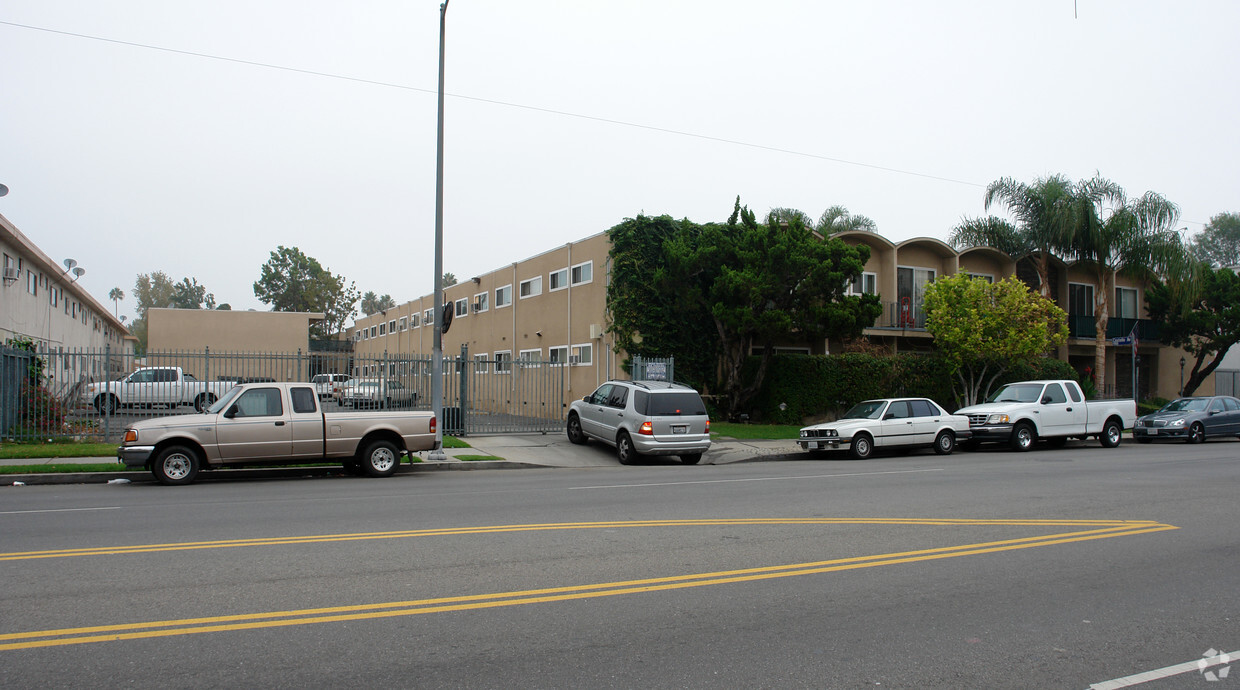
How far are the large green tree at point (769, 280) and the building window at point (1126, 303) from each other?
20263 millimetres

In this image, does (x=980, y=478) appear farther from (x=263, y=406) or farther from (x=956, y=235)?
(x=956, y=235)

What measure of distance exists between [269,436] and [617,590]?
9595 millimetres

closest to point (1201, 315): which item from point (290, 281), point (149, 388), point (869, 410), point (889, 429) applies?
point (869, 410)

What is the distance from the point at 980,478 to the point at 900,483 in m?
1.71

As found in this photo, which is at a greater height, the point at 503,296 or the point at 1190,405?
the point at 503,296

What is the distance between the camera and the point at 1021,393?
2170cm

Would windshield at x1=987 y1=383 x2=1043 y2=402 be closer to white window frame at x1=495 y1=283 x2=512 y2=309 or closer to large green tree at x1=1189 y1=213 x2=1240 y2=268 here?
white window frame at x1=495 y1=283 x2=512 y2=309

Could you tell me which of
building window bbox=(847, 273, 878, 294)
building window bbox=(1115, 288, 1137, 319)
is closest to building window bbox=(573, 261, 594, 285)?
building window bbox=(847, 273, 878, 294)

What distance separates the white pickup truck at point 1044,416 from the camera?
817 inches

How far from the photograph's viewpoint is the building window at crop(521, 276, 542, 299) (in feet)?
105

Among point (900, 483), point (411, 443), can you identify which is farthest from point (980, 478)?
point (411, 443)

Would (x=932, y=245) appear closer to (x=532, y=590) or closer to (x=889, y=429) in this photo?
(x=889, y=429)

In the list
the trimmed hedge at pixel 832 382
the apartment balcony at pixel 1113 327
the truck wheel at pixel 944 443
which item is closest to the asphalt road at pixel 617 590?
the truck wheel at pixel 944 443

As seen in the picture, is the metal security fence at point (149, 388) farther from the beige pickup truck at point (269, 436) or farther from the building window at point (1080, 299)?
the building window at point (1080, 299)
